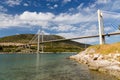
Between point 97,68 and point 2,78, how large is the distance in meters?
13.8

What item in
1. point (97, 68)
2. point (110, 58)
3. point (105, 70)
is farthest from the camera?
point (110, 58)

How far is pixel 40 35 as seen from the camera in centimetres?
13900

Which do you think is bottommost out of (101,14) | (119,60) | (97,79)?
(97,79)

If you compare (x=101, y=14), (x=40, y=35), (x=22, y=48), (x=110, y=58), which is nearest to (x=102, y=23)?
(x=101, y=14)

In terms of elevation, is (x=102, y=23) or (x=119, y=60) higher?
(x=102, y=23)

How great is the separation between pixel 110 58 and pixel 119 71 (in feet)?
27.8

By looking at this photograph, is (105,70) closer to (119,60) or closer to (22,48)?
(119,60)

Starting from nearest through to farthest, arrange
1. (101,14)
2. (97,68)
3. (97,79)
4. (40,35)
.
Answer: (97,79)
(97,68)
(101,14)
(40,35)

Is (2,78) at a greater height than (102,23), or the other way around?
(102,23)

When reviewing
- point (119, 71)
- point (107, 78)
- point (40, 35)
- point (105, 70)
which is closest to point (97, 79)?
point (107, 78)

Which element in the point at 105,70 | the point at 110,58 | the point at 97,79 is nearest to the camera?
the point at 97,79

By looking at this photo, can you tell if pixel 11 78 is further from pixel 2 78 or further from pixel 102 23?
pixel 102 23

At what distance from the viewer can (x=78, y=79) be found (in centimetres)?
2280

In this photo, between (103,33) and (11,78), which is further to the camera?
(103,33)
